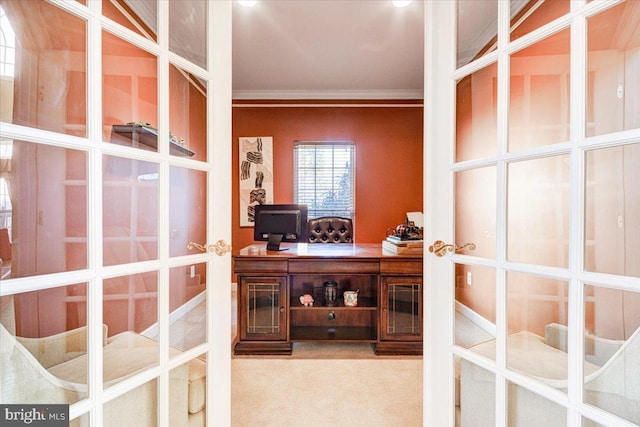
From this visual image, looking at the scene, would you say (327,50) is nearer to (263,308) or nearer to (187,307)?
(263,308)

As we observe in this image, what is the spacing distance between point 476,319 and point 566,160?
0.63 meters

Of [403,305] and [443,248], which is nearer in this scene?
[443,248]

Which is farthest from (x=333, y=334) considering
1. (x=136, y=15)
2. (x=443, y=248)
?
(x=136, y=15)

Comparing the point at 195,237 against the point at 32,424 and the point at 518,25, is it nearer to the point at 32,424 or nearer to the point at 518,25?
the point at 32,424

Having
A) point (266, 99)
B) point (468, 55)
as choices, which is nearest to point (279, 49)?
point (266, 99)

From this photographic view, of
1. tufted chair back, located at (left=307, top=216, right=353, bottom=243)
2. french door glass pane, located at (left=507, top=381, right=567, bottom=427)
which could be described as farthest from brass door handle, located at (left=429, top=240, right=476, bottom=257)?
tufted chair back, located at (left=307, top=216, right=353, bottom=243)

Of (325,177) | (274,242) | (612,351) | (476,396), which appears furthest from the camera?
(325,177)

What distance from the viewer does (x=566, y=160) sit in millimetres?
915

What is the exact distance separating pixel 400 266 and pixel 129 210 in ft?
6.47

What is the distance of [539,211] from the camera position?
3.28ft

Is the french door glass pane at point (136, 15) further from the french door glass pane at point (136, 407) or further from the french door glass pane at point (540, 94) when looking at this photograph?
the french door glass pane at point (540, 94)

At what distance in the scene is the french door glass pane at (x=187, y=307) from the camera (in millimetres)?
1164

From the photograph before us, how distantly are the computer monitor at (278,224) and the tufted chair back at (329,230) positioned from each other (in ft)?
2.89

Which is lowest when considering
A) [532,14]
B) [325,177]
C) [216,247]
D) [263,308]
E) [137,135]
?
[263,308]
